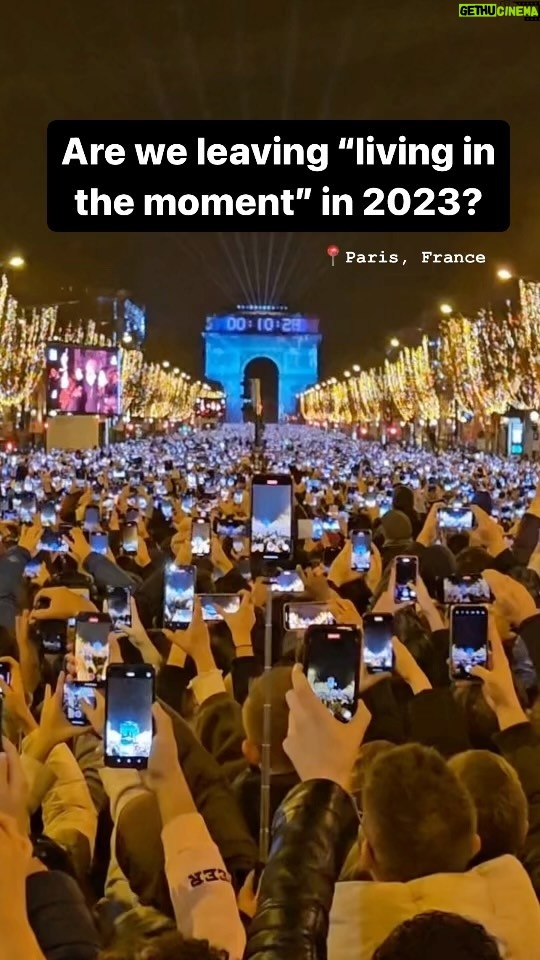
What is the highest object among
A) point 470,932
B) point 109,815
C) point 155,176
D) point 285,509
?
point 155,176

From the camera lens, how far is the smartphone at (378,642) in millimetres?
A: 8438

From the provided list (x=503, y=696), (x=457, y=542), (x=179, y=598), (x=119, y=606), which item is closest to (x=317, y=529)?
(x=457, y=542)

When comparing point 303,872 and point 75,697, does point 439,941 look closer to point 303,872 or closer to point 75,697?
point 303,872

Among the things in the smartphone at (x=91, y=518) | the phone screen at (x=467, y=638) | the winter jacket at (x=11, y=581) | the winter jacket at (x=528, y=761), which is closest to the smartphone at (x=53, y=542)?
the smartphone at (x=91, y=518)

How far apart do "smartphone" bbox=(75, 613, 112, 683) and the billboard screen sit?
55632 mm

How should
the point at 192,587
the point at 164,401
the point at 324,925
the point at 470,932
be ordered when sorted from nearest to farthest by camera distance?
1. the point at 470,932
2. the point at 324,925
3. the point at 192,587
4. the point at 164,401

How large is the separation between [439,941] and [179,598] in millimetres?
8081

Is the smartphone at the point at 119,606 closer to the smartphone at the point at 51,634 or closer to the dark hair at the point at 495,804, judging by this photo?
the smartphone at the point at 51,634

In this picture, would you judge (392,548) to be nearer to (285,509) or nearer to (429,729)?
(285,509)

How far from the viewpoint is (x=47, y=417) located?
68188mm

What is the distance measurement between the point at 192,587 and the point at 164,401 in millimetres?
130073

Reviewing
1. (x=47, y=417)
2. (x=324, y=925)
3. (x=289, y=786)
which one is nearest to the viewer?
(x=324, y=925)

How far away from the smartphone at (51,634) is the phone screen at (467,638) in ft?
8.27

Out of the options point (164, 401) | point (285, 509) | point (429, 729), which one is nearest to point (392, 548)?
point (285, 509)
